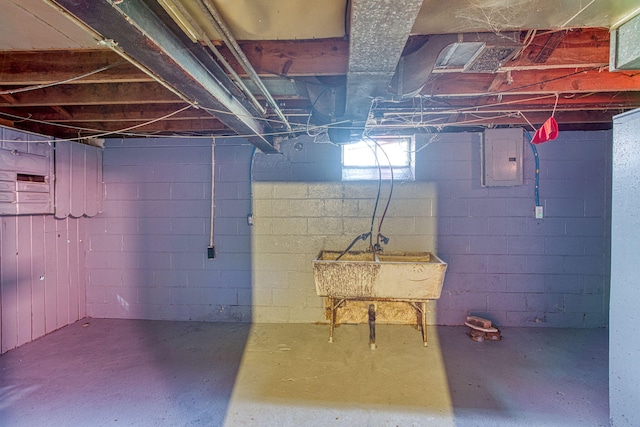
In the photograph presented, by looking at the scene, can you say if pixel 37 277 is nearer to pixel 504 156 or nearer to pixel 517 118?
pixel 504 156

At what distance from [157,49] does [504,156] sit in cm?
304

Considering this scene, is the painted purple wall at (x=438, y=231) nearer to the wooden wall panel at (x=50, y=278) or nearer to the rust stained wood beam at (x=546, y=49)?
the wooden wall panel at (x=50, y=278)

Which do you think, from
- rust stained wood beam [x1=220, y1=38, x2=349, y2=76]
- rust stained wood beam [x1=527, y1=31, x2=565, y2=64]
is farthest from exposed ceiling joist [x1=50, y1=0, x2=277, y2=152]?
rust stained wood beam [x1=527, y1=31, x2=565, y2=64]

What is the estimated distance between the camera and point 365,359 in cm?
239

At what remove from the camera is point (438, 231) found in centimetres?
302

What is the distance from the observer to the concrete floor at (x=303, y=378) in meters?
1.79

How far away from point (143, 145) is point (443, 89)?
3075mm

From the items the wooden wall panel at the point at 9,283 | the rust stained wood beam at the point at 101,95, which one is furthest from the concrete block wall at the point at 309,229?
the wooden wall panel at the point at 9,283

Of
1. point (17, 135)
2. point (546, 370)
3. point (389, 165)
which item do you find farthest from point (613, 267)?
point (17, 135)

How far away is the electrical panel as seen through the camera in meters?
2.90

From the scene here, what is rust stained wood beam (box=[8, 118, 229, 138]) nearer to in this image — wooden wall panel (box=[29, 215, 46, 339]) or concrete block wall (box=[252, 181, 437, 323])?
concrete block wall (box=[252, 181, 437, 323])

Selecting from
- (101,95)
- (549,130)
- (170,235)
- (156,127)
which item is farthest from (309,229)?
(549,130)

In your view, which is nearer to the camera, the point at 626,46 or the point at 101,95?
the point at 626,46

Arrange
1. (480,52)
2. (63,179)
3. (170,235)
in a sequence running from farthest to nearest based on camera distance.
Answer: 1. (170,235)
2. (63,179)
3. (480,52)
